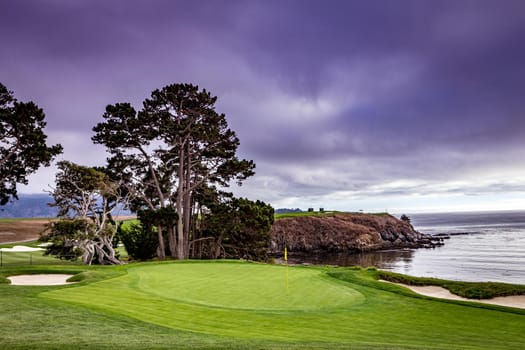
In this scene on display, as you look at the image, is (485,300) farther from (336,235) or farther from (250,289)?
(336,235)

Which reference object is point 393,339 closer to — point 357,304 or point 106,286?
point 357,304

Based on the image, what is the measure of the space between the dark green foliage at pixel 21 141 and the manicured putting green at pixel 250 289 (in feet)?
49.2

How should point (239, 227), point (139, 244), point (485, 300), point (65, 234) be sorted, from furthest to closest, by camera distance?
point (239, 227) < point (139, 244) < point (65, 234) < point (485, 300)

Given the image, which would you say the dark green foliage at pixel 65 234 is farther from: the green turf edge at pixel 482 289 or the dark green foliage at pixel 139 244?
the green turf edge at pixel 482 289

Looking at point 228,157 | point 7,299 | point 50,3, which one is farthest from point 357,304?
point 228,157

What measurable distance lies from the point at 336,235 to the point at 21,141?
176 feet

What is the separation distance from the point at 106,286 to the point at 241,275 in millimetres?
6046

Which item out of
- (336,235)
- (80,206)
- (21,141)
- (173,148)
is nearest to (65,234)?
(80,206)

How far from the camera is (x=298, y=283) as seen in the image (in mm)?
14430

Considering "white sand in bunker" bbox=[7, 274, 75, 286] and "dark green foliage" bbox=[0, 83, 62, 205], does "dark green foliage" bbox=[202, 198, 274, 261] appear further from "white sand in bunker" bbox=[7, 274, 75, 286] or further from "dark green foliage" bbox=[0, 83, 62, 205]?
"white sand in bunker" bbox=[7, 274, 75, 286]

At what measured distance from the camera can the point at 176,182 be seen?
124 feet

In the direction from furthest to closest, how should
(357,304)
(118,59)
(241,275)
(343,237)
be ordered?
(343,237) < (118,59) < (241,275) < (357,304)

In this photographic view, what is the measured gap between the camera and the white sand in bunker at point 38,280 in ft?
47.3

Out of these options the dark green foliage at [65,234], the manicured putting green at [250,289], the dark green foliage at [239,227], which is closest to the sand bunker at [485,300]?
the manicured putting green at [250,289]
